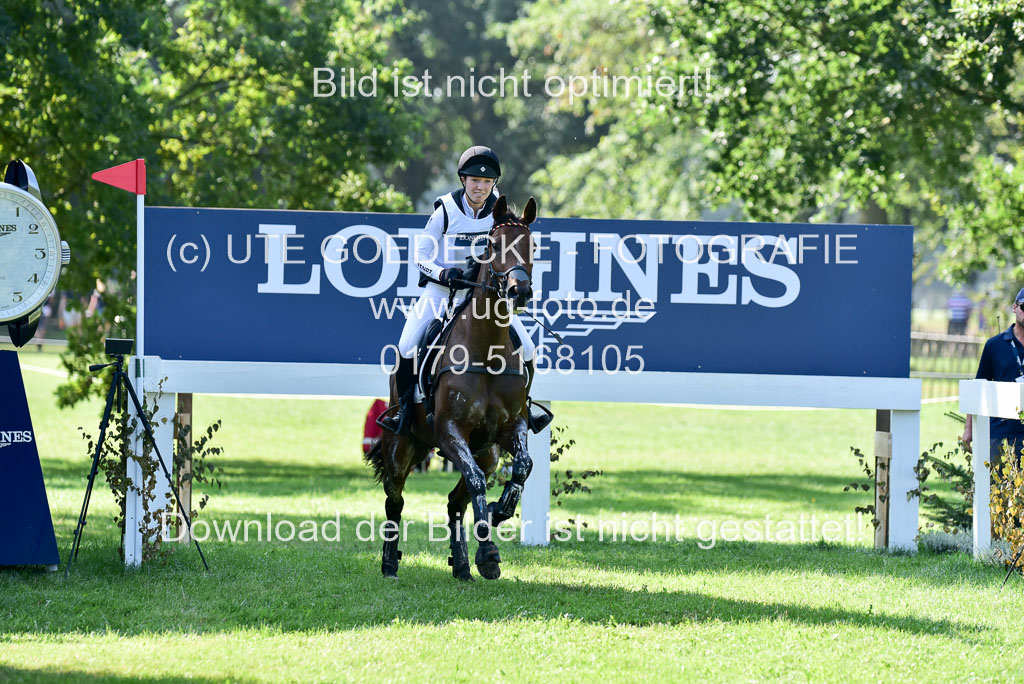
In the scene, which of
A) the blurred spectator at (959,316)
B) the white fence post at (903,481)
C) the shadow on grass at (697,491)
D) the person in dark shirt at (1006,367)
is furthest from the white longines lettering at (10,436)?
the blurred spectator at (959,316)

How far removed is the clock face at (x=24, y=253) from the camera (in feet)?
29.4

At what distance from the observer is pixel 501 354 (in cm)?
860

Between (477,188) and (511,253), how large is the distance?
113 centimetres

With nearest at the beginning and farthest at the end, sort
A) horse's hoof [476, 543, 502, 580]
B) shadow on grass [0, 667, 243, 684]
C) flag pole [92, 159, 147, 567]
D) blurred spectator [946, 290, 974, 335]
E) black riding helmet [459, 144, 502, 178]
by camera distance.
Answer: shadow on grass [0, 667, 243, 684] → horse's hoof [476, 543, 502, 580] → black riding helmet [459, 144, 502, 178] → flag pole [92, 159, 147, 567] → blurred spectator [946, 290, 974, 335]

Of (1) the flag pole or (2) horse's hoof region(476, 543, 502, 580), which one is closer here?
(2) horse's hoof region(476, 543, 502, 580)

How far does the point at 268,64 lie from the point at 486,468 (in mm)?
11714

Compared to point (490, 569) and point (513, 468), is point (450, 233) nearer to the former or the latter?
point (513, 468)

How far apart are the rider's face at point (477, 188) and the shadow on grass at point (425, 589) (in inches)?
109

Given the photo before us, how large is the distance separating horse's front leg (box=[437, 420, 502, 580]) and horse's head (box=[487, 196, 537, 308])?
112 cm

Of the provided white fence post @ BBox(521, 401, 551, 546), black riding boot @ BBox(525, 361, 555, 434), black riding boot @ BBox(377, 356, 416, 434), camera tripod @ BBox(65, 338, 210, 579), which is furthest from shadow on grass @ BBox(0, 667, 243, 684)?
white fence post @ BBox(521, 401, 551, 546)

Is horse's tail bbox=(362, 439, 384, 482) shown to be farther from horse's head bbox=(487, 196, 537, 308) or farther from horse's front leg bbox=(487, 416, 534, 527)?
horse's head bbox=(487, 196, 537, 308)

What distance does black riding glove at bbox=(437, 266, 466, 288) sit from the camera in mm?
8531

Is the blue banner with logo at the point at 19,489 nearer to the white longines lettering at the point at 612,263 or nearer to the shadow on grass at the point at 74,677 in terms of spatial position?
the white longines lettering at the point at 612,263

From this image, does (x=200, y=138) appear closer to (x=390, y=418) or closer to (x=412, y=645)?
(x=390, y=418)
